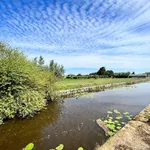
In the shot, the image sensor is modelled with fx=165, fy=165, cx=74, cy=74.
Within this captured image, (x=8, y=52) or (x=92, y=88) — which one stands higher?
(x=8, y=52)

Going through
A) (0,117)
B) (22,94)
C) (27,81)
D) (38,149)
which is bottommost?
(38,149)

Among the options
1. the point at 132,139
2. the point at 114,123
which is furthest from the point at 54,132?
the point at 132,139

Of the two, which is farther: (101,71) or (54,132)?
(101,71)

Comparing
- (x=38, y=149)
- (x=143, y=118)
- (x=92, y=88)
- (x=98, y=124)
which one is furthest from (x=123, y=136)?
(x=92, y=88)

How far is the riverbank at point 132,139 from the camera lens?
3379 mm

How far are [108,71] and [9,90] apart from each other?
53720 mm

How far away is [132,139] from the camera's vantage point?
3746mm

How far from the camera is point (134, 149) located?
129 inches

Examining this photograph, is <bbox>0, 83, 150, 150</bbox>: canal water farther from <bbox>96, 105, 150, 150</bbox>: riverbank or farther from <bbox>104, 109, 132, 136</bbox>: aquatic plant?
<bbox>96, 105, 150, 150</bbox>: riverbank

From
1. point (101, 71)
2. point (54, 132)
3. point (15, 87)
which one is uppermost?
point (101, 71)

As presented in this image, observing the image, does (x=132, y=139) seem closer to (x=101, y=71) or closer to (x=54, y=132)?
(x=54, y=132)

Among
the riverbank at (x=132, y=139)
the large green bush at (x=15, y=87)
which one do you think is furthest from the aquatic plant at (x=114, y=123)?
the large green bush at (x=15, y=87)

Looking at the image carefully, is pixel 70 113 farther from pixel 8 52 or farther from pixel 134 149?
pixel 134 149

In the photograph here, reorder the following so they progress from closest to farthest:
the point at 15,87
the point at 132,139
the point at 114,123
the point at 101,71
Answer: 1. the point at 132,139
2. the point at 114,123
3. the point at 15,87
4. the point at 101,71
